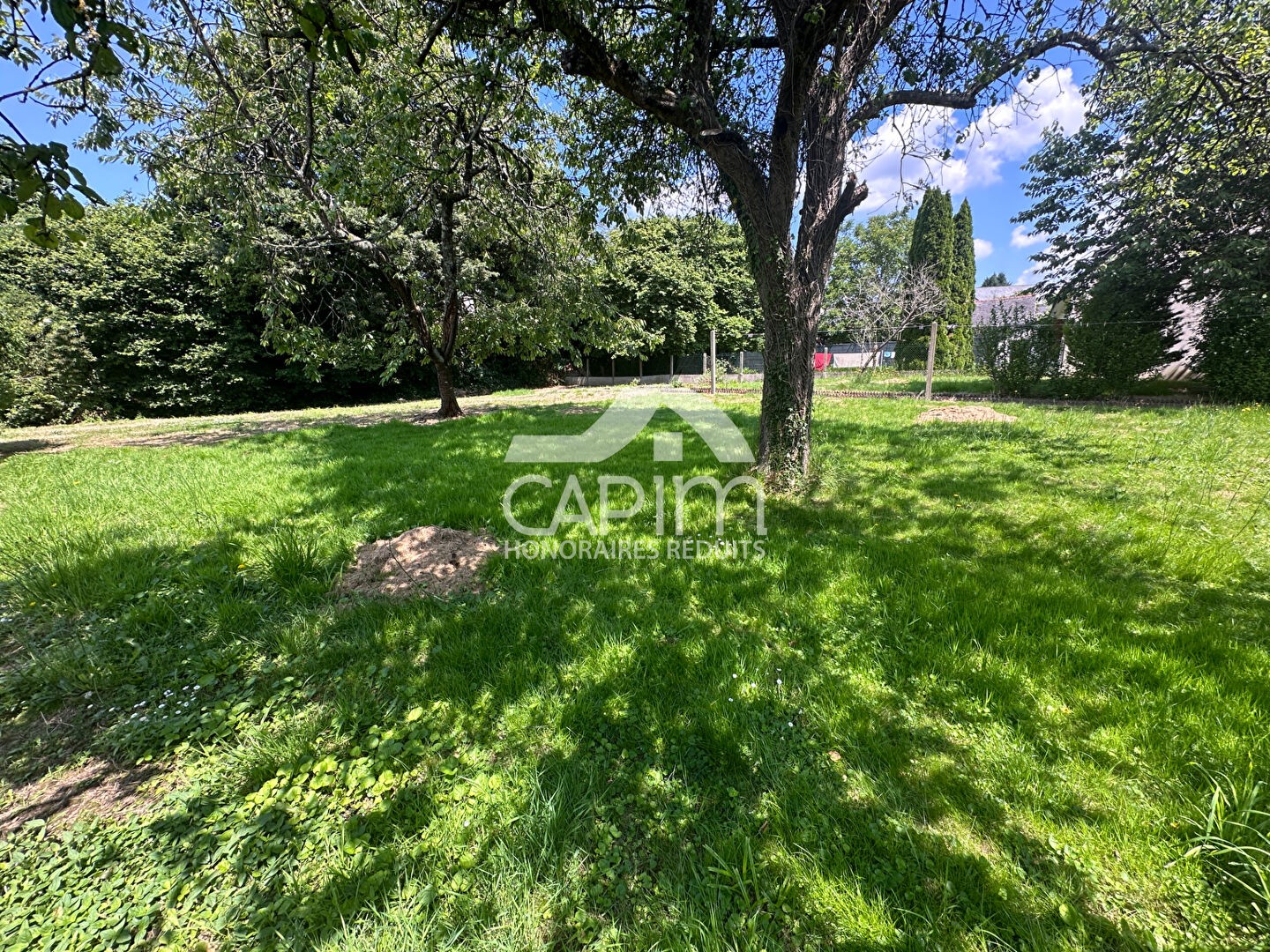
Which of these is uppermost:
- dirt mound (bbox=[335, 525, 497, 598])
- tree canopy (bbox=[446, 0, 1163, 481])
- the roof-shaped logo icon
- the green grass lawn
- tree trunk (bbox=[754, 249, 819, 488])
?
tree canopy (bbox=[446, 0, 1163, 481])

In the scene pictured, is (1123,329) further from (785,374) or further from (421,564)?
(421,564)

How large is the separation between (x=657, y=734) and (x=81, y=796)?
2222mm

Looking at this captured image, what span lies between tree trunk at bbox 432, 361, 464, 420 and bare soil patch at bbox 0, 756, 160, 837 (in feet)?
28.7

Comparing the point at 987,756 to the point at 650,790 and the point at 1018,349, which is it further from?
the point at 1018,349

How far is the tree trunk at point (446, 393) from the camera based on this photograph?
9.95 metres

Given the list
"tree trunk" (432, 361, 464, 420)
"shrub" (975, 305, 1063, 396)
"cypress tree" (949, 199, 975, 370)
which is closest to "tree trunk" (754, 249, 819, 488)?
"tree trunk" (432, 361, 464, 420)

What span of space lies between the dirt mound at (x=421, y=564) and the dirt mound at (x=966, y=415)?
308 inches

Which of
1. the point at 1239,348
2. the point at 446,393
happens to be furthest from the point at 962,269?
the point at 446,393

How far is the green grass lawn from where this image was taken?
1232mm

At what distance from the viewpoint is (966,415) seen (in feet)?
25.9

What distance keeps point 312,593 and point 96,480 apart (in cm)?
486

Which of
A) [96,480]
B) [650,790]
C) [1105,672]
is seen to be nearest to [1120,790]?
[1105,672]

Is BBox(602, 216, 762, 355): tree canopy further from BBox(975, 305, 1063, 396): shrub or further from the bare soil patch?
the bare soil patch

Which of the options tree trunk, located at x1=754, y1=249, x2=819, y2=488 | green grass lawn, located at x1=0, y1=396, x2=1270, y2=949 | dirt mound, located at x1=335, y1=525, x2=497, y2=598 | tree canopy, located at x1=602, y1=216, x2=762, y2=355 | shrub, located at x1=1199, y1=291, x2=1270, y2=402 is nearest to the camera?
green grass lawn, located at x1=0, y1=396, x2=1270, y2=949
